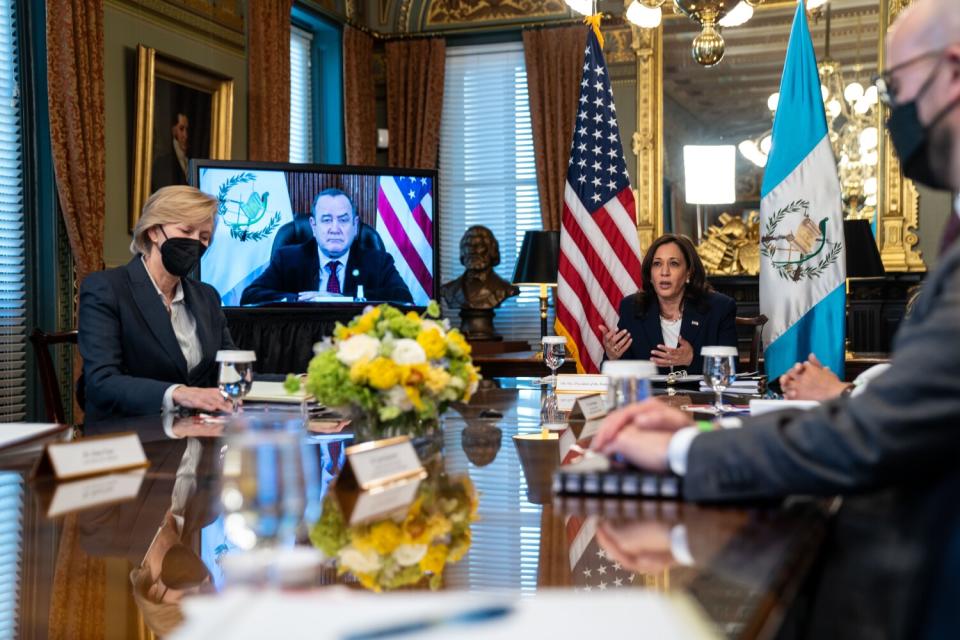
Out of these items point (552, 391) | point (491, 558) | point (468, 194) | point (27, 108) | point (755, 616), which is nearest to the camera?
point (755, 616)

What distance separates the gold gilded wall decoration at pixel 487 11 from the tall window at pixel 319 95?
88cm

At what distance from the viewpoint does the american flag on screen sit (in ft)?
18.5

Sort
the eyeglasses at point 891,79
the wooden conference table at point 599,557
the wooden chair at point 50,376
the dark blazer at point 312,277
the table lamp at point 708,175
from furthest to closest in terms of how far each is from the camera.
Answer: the table lamp at point 708,175 → the dark blazer at point 312,277 → the wooden chair at point 50,376 → the eyeglasses at point 891,79 → the wooden conference table at point 599,557

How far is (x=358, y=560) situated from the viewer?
1058 millimetres

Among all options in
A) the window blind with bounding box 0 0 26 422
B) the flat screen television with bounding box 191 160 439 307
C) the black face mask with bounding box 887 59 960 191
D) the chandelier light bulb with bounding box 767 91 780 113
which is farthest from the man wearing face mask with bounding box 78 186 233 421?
the chandelier light bulb with bounding box 767 91 780 113

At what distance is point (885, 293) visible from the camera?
7.05 meters

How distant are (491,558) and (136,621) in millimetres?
378

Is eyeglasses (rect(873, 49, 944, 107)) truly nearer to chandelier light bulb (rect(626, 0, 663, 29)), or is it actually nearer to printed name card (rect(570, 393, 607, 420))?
printed name card (rect(570, 393, 607, 420))

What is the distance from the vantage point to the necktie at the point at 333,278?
18.1 feet

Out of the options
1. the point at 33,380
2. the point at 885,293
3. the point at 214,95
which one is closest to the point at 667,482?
the point at 33,380

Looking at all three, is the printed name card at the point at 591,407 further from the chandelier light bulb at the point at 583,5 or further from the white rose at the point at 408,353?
the chandelier light bulb at the point at 583,5

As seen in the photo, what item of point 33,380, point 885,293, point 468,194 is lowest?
point 33,380

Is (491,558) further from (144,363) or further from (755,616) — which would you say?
(144,363)

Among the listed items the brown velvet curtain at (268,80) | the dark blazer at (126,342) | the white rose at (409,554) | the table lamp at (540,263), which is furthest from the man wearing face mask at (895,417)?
the brown velvet curtain at (268,80)
